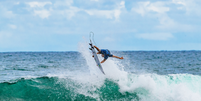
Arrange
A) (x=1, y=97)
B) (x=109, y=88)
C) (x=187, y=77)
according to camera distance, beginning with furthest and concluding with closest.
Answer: (x=187, y=77) < (x=109, y=88) < (x=1, y=97)

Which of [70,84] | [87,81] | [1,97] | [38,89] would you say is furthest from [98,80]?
[1,97]

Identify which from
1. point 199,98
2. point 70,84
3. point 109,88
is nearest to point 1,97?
point 70,84

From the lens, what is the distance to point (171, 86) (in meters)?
13.3

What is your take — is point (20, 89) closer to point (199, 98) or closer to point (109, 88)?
point (109, 88)

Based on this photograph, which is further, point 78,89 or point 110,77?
point 110,77

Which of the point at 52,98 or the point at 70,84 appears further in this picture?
the point at 70,84

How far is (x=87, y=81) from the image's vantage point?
1323cm

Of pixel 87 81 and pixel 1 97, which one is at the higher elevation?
pixel 87 81

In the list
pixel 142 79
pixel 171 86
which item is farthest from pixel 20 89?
pixel 171 86

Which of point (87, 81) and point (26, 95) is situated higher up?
point (87, 81)

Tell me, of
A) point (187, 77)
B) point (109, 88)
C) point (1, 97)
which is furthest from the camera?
point (187, 77)

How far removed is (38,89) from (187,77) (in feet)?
32.7

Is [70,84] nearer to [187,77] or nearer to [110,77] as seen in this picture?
[110,77]

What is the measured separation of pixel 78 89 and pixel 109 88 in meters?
1.86
